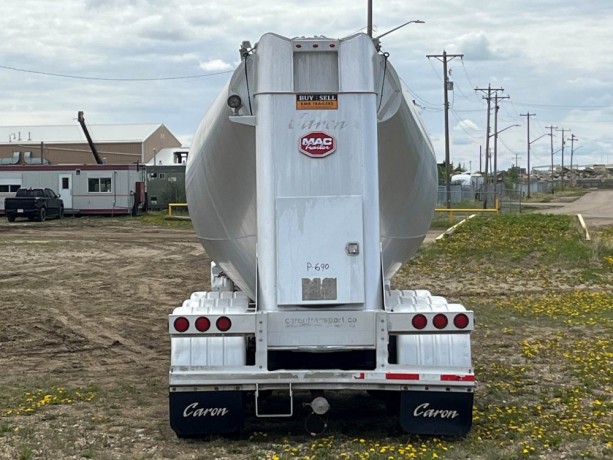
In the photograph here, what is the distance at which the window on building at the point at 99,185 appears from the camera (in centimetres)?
4806

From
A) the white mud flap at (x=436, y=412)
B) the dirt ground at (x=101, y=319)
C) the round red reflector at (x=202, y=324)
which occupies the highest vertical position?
the round red reflector at (x=202, y=324)

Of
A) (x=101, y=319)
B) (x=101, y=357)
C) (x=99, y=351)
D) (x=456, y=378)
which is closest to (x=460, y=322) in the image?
(x=456, y=378)

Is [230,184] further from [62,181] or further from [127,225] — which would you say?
[62,181]

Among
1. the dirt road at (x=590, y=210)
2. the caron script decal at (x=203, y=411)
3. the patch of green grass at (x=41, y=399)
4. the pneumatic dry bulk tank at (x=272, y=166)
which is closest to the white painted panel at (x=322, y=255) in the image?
the pneumatic dry bulk tank at (x=272, y=166)

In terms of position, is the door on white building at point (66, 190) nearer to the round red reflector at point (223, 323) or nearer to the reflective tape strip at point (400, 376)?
the round red reflector at point (223, 323)

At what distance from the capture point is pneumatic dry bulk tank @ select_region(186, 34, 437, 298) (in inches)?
288

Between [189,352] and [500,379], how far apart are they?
172 inches

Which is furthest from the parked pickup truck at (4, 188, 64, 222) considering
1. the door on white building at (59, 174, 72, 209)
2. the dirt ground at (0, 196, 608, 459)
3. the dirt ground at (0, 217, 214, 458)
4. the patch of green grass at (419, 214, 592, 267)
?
the patch of green grass at (419, 214, 592, 267)

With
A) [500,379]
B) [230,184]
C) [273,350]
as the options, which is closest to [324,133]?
[230,184]

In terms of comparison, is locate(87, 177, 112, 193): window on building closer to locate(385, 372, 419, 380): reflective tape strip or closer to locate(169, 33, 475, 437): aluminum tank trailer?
locate(169, 33, 475, 437): aluminum tank trailer

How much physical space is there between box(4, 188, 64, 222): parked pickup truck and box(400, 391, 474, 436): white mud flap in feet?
131

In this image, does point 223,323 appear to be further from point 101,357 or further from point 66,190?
point 66,190

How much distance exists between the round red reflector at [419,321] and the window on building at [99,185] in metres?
42.4

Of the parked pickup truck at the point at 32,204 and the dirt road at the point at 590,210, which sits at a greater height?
the parked pickup truck at the point at 32,204
